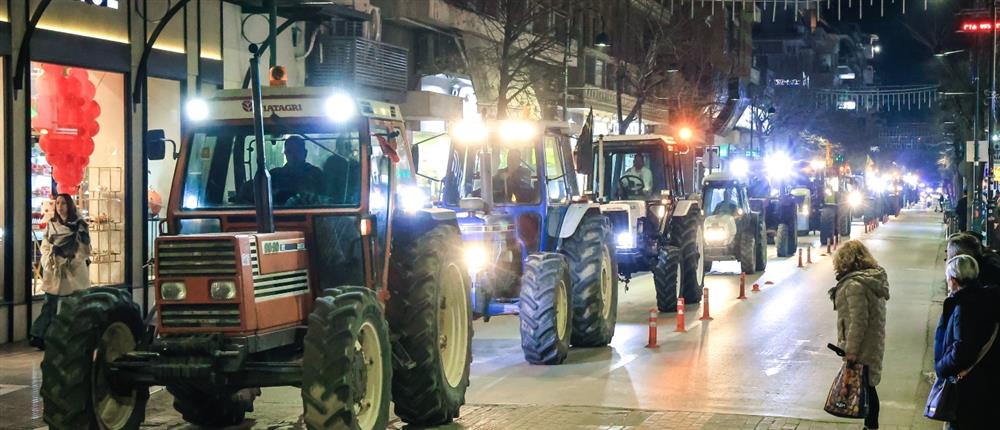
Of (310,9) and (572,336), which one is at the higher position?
(310,9)

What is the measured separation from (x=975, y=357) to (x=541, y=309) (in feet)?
22.2

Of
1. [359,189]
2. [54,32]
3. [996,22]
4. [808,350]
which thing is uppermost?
[996,22]

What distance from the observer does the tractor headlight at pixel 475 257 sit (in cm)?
1374

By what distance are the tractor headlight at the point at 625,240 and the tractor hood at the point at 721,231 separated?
321 inches

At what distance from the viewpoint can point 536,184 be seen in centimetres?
1516

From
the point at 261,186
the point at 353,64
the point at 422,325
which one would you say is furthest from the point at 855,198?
the point at 261,186

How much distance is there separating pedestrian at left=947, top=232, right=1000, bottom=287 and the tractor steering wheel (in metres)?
11.2

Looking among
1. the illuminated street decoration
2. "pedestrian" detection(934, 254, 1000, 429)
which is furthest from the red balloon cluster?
the illuminated street decoration

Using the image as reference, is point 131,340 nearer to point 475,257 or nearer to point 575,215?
point 475,257

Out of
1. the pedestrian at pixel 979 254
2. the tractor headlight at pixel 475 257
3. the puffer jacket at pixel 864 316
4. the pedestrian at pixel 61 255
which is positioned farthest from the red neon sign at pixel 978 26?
the puffer jacket at pixel 864 316

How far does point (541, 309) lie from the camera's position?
1407 cm

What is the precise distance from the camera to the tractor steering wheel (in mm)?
21641

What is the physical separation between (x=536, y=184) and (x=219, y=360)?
268 inches

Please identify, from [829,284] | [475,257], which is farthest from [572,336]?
[829,284]
